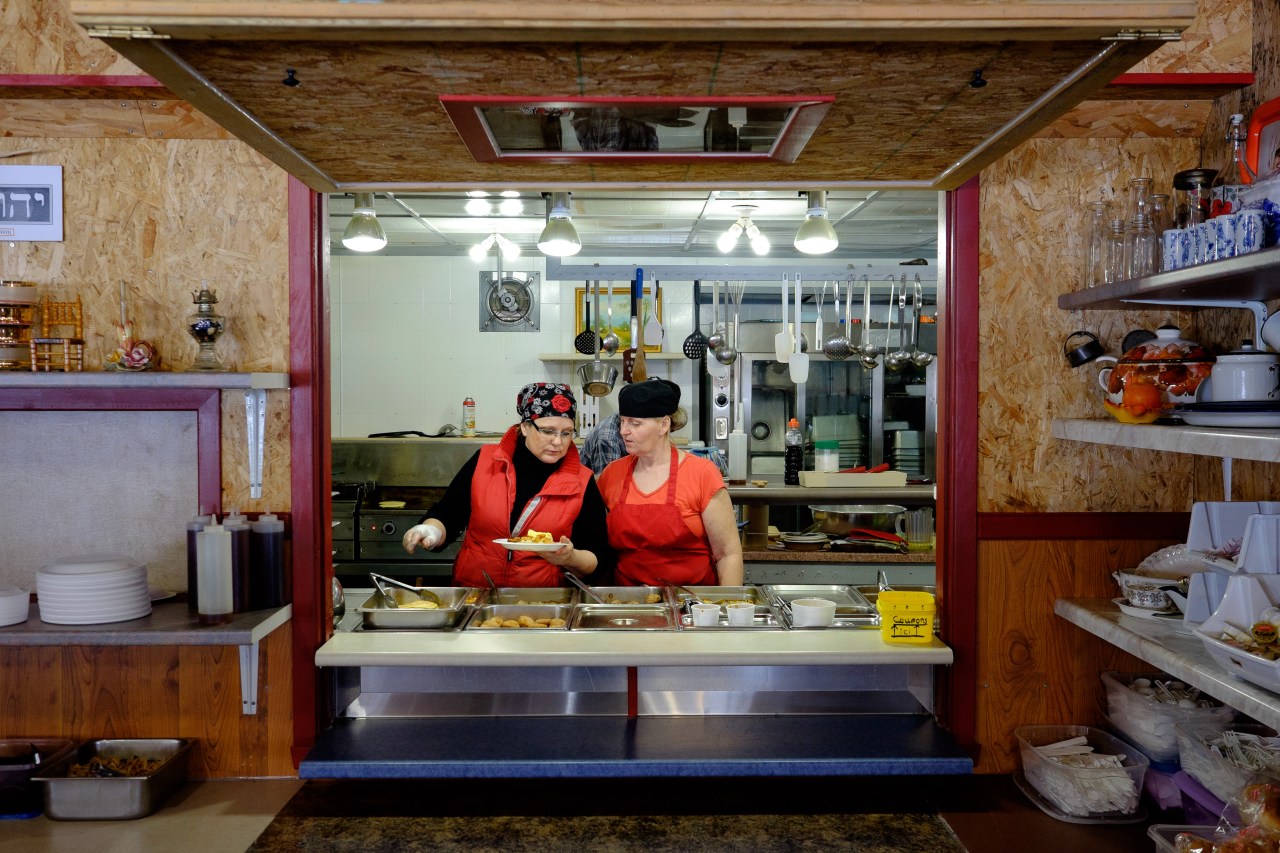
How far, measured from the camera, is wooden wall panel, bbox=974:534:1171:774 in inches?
113

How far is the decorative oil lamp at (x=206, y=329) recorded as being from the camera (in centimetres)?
265

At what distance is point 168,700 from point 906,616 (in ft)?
7.50

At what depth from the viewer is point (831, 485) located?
19.5ft

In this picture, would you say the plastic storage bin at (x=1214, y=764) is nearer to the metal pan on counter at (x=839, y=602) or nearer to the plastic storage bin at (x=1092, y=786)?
the plastic storage bin at (x=1092, y=786)

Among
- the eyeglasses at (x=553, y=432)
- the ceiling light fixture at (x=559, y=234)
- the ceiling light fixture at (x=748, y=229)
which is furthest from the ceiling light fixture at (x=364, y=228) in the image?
the ceiling light fixture at (x=748, y=229)

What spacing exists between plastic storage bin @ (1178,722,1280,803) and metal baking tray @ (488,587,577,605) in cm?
184

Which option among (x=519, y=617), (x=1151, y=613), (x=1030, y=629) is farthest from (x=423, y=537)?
(x=1151, y=613)

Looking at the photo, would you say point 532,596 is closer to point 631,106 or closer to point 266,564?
point 266,564

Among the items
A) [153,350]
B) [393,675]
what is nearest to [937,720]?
[393,675]

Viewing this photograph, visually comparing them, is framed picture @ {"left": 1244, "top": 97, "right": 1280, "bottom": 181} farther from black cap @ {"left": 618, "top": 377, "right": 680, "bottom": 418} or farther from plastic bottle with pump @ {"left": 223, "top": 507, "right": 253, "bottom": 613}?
plastic bottle with pump @ {"left": 223, "top": 507, "right": 253, "bottom": 613}

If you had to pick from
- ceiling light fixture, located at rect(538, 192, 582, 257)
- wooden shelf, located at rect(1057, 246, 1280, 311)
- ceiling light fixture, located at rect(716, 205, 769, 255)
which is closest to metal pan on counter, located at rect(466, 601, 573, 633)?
wooden shelf, located at rect(1057, 246, 1280, 311)

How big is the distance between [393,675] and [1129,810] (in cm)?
216

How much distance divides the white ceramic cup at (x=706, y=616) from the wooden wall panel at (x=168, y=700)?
1.28 meters

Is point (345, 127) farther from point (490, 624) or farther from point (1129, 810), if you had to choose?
point (1129, 810)
